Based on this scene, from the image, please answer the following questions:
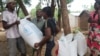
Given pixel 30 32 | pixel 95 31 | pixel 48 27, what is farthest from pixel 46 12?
pixel 95 31

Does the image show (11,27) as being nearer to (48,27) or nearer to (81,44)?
(48,27)

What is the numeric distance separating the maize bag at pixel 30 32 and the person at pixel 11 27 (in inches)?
13.0

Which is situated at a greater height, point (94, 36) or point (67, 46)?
point (94, 36)

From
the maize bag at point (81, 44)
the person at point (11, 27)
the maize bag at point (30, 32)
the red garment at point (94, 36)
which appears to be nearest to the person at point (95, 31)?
the red garment at point (94, 36)

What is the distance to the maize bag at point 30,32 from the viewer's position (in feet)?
12.9

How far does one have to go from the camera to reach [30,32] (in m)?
3.98

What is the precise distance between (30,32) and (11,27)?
2.22 ft

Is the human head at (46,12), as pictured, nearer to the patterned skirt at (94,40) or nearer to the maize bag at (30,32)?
the maize bag at (30,32)

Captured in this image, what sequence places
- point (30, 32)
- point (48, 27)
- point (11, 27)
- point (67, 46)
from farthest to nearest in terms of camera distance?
1. point (11, 27)
2. point (67, 46)
3. point (30, 32)
4. point (48, 27)

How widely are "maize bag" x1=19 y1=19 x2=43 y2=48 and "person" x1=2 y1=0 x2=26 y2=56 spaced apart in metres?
0.33

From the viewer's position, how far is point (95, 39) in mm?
4227

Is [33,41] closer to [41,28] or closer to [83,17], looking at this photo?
[41,28]

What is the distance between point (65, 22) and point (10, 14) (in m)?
1.02

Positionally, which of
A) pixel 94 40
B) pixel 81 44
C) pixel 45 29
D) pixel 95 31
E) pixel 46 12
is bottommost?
pixel 81 44
